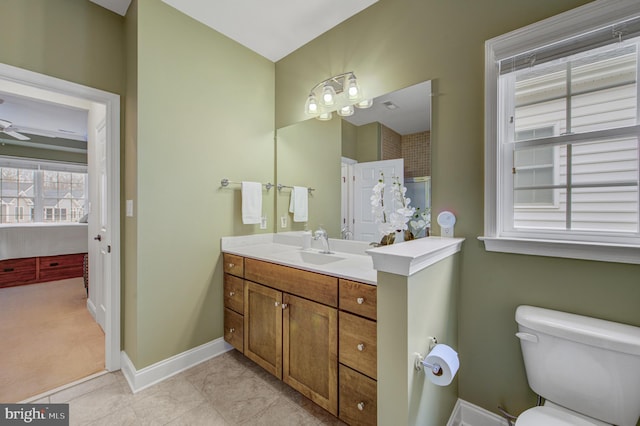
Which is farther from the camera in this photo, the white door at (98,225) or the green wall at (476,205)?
the white door at (98,225)

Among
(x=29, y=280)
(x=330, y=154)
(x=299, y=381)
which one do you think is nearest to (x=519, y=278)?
(x=299, y=381)

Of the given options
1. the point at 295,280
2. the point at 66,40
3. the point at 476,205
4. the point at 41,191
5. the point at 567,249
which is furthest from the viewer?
the point at 41,191

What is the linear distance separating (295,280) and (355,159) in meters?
0.98

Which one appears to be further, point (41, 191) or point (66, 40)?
point (41, 191)

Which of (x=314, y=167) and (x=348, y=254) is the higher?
(x=314, y=167)

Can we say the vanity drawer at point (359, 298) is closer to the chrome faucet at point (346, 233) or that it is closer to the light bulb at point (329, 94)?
the chrome faucet at point (346, 233)

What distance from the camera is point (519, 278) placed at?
51.7 inches

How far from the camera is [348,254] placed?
1.98 m

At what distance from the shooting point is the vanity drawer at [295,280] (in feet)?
4.57

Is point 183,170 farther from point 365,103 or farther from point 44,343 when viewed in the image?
point 44,343

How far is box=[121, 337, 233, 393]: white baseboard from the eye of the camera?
5.74 feet

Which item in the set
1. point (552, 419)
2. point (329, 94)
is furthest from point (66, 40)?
point (552, 419)

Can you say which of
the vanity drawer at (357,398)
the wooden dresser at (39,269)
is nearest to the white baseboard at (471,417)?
the vanity drawer at (357,398)

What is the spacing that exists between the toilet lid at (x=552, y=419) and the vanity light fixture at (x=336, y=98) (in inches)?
72.0
